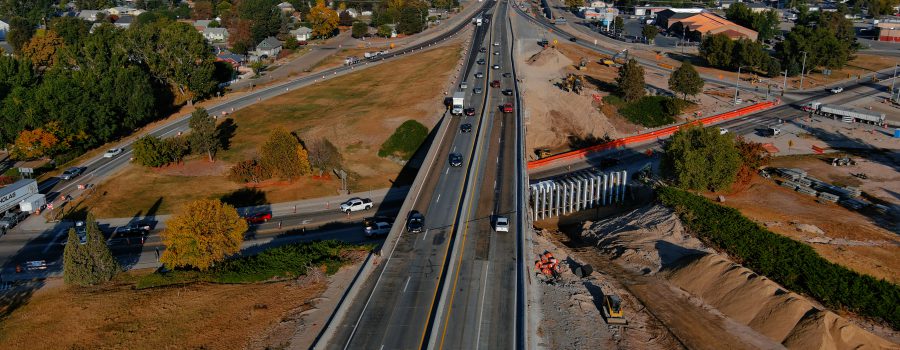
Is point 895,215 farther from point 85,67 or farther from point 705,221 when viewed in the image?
point 85,67

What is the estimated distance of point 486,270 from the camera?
161 ft

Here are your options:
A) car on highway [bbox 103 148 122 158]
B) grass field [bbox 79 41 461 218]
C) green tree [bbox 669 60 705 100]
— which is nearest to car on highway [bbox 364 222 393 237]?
grass field [bbox 79 41 461 218]

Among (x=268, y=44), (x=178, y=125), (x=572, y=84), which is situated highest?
(x=268, y=44)

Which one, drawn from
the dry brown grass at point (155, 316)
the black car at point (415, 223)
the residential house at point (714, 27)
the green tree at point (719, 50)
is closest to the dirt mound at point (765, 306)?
the black car at point (415, 223)

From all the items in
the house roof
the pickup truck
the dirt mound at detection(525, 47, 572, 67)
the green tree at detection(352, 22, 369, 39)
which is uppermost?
the green tree at detection(352, 22, 369, 39)

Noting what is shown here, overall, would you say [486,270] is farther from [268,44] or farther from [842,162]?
[268,44]

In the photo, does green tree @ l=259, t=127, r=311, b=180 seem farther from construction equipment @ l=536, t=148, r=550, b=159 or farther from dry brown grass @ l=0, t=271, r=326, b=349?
construction equipment @ l=536, t=148, r=550, b=159

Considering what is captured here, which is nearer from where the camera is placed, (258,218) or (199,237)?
(199,237)

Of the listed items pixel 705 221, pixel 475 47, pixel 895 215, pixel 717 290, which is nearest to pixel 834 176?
pixel 895 215

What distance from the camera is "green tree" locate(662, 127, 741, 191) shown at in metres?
74.5

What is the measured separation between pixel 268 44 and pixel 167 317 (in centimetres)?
14155

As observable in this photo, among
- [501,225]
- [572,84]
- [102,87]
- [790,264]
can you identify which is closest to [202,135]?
[102,87]

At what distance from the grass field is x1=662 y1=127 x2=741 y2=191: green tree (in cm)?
3784

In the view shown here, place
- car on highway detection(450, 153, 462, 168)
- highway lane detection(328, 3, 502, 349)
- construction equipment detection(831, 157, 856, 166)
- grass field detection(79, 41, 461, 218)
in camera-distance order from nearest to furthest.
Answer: highway lane detection(328, 3, 502, 349) → car on highway detection(450, 153, 462, 168) → grass field detection(79, 41, 461, 218) → construction equipment detection(831, 157, 856, 166)
